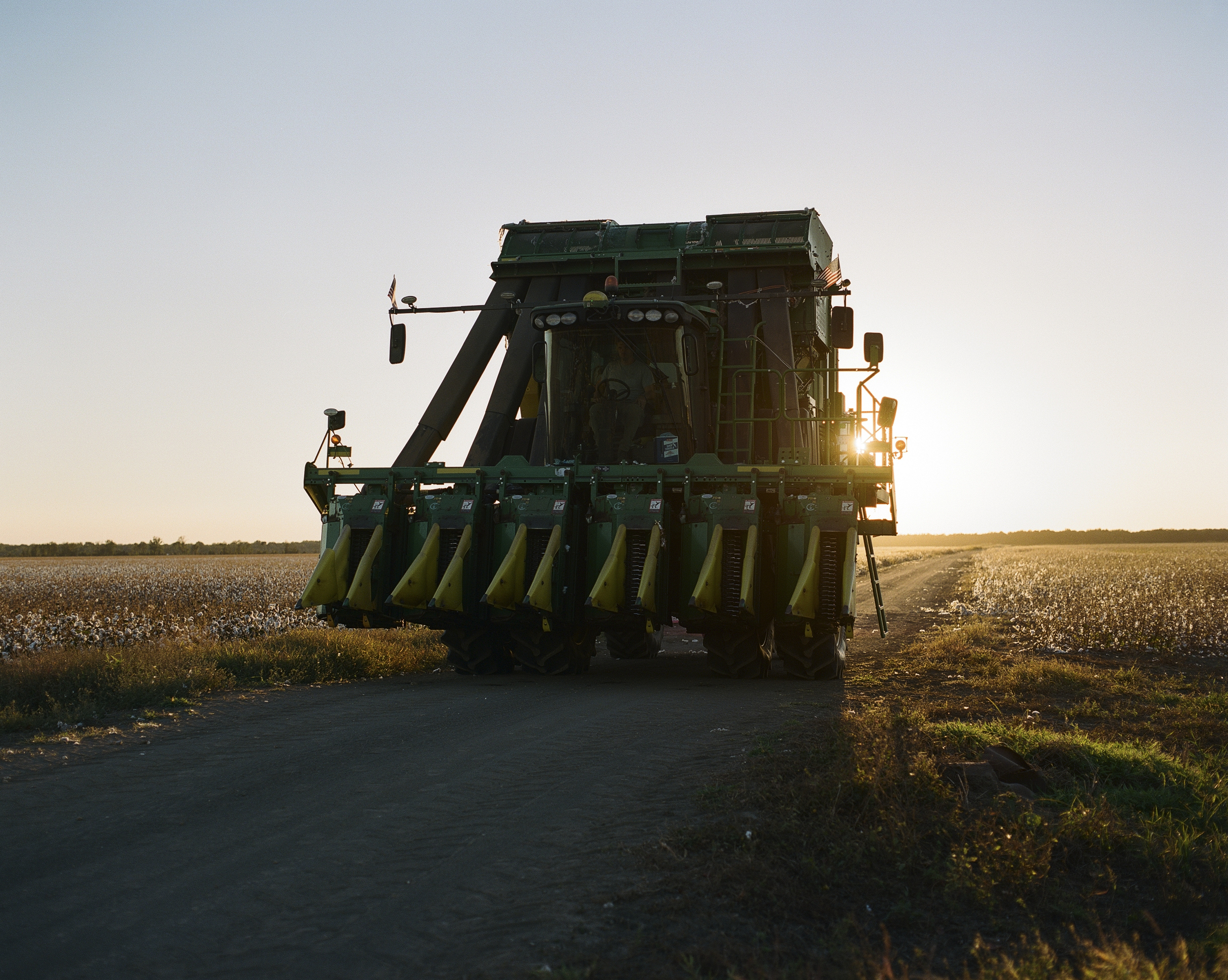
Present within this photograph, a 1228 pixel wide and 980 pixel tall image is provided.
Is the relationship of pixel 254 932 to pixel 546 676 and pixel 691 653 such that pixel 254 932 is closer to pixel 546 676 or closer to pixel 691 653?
pixel 546 676

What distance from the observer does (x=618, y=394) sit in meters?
13.3

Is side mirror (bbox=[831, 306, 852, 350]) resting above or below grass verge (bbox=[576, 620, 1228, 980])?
above

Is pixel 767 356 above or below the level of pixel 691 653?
above

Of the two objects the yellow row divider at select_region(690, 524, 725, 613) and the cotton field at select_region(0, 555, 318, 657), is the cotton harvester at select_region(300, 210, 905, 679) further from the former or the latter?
the cotton field at select_region(0, 555, 318, 657)

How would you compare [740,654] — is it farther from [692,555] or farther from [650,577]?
[650,577]

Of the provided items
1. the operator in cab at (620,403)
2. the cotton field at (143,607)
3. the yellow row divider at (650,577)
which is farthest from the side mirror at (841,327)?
the cotton field at (143,607)

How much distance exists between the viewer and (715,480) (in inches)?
471

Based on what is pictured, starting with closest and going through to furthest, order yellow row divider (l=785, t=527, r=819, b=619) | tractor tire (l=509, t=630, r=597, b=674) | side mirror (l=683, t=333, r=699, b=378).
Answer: yellow row divider (l=785, t=527, r=819, b=619), tractor tire (l=509, t=630, r=597, b=674), side mirror (l=683, t=333, r=699, b=378)

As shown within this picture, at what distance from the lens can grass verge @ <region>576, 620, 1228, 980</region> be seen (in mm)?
3904

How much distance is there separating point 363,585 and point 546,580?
2.21m

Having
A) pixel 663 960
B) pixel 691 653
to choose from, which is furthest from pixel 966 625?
pixel 663 960

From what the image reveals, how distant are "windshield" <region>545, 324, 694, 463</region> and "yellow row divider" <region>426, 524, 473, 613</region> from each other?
222 centimetres

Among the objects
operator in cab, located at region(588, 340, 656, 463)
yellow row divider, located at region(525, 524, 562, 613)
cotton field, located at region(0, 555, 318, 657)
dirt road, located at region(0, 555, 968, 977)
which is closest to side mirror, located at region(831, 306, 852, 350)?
operator in cab, located at region(588, 340, 656, 463)

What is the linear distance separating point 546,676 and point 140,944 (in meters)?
8.56
